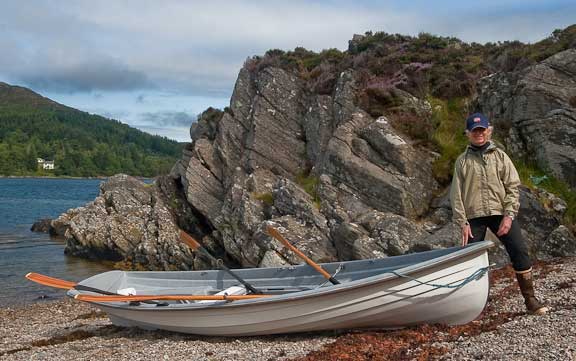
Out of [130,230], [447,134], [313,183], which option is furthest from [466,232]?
[130,230]

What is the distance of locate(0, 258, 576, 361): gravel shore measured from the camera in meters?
6.88

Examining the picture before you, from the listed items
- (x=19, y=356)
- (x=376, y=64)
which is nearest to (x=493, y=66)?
(x=376, y=64)

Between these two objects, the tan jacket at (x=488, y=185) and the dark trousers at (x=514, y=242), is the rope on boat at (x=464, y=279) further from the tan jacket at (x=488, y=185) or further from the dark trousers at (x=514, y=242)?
the tan jacket at (x=488, y=185)

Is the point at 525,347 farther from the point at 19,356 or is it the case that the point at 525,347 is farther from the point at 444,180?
the point at 444,180

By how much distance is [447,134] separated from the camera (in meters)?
19.7

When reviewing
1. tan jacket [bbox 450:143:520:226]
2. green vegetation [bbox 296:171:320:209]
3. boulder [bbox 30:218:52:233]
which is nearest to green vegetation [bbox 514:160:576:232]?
green vegetation [bbox 296:171:320:209]

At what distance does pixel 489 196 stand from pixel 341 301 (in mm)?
2945

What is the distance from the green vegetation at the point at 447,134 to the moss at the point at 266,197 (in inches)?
261

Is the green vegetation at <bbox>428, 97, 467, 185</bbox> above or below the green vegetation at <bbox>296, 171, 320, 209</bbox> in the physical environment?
above

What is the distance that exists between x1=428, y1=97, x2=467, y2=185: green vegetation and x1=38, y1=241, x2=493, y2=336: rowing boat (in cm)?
900

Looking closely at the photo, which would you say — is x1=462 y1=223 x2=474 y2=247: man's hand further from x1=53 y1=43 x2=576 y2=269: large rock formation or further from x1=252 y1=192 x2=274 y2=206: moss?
x1=252 y1=192 x2=274 y2=206: moss

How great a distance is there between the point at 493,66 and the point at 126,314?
18639mm

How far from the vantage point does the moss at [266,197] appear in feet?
69.4

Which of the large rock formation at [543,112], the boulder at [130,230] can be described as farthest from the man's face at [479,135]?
the boulder at [130,230]
